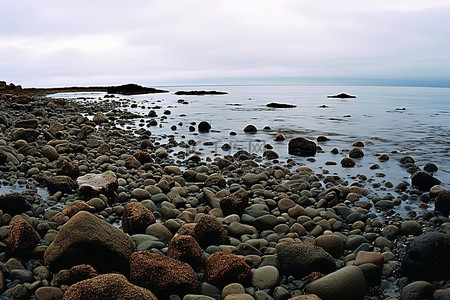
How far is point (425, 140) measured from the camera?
15.6 meters

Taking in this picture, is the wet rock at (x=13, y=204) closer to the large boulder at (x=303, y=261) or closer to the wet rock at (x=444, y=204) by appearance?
the large boulder at (x=303, y=261)

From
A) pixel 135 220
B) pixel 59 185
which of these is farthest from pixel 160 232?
pixel 59 185

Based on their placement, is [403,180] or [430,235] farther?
[403,180]

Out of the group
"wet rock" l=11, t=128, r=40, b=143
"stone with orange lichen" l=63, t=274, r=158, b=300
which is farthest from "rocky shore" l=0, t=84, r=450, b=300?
"wet rock" l=11, t=128, r=40, b=143

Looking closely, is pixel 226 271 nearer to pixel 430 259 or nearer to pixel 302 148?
pixel 430 259

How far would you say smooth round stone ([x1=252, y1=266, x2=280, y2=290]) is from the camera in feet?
13.2

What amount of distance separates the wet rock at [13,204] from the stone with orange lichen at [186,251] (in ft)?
8.69

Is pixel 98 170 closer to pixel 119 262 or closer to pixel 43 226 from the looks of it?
pixel 43 226

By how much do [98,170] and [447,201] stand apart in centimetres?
726

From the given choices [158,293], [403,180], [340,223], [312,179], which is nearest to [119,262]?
[158,293]

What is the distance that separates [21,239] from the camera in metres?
4.32

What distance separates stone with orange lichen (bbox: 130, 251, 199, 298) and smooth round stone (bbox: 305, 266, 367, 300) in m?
1.33

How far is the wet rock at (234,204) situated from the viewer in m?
6.19

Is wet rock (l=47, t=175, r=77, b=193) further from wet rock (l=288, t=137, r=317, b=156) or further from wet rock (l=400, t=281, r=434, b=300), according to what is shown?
wet rock (l=288, t=137, r=317, b=156)
